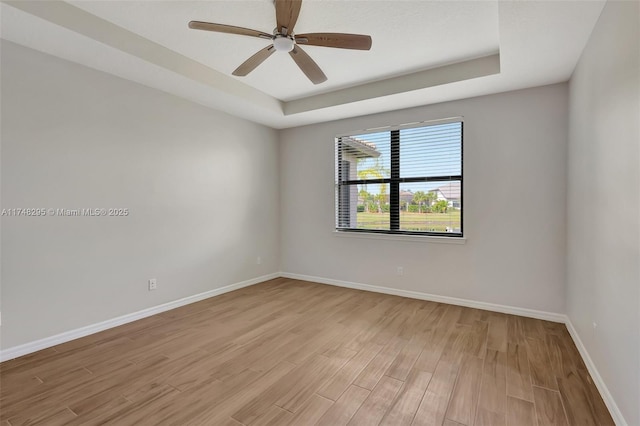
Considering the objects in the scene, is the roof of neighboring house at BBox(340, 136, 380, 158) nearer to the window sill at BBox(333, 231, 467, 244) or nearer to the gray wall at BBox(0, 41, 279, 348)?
the window sill at BBox(333, 231, 467, 244)

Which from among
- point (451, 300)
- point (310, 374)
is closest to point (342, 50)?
point (310, 374)

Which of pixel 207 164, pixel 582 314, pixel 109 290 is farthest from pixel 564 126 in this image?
pixel 109 290

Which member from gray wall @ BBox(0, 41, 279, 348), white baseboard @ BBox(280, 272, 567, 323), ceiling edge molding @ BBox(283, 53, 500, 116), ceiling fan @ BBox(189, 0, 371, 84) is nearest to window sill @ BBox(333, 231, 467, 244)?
white baseboard @ BBox(280, 272, 567, 323)

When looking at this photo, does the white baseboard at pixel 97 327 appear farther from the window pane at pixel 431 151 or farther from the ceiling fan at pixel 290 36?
the window pane at pixel 431 151

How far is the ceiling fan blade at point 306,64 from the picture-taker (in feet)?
7.48

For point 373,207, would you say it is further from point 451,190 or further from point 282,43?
point 282,43

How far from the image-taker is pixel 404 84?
3512 mm

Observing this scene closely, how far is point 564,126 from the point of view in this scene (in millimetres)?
3205

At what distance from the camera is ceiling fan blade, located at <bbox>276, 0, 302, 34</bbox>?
1807mm

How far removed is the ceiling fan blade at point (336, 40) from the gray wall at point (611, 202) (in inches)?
56.0

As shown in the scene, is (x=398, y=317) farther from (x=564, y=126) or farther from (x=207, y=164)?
(x=207, y=164)

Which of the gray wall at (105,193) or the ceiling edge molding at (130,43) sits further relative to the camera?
the gray wall at (105,193)

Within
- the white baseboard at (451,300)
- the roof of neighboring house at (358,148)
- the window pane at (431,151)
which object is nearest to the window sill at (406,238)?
the white baseboard at (451,300)

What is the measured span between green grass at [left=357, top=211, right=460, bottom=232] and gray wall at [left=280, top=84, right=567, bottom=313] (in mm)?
195
